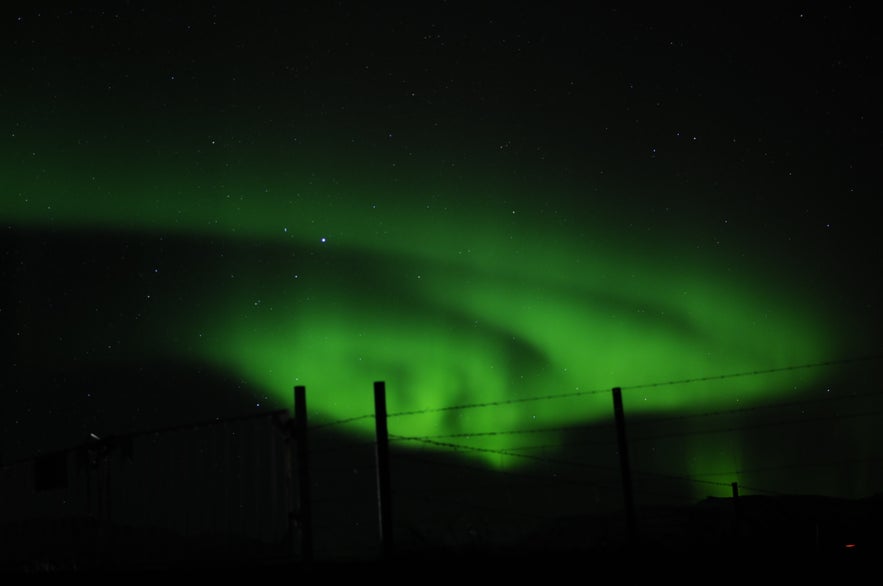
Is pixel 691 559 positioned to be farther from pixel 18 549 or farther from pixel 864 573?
pixel 18 549

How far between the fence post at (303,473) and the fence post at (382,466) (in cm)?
106

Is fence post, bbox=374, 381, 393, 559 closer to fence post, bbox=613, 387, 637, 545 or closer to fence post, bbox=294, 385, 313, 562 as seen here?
fence post, bbox=294, 385, 313, 562

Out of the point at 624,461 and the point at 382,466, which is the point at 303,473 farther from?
the point at 624,461

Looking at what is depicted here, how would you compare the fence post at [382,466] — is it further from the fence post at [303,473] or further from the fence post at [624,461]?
the fence post at [624,461]

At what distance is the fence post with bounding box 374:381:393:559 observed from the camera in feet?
35.5

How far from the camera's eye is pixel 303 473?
1177 cm

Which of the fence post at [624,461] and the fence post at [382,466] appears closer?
the fence post at [382,466]

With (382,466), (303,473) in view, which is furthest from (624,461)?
(303,473)

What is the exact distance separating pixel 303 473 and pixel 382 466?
51.5 inches

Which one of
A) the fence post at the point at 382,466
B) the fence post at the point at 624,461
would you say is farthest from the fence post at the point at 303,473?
the fence post at the point at 624,461

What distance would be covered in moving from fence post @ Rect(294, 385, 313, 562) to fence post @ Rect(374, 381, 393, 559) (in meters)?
1.06

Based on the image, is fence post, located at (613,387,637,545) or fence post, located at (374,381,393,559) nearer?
fence post, located at (374,381,393,559)

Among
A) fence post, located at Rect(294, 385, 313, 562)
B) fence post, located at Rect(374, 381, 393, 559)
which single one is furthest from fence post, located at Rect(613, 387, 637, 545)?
fence post, located at Rect(294, 385, 313, 562)

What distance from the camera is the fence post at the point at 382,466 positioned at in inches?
426
